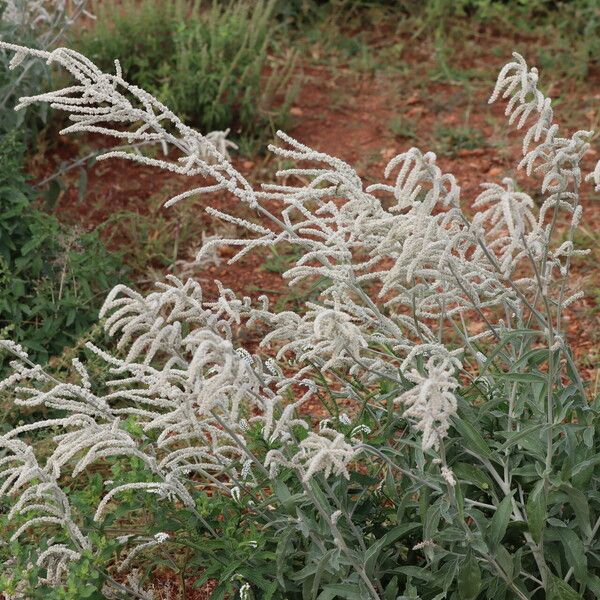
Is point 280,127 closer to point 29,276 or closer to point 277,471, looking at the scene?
point 29,276

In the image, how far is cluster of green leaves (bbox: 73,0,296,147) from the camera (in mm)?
5766

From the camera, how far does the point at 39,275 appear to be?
4375mm

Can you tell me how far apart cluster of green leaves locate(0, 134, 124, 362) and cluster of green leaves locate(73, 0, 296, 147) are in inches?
58.4

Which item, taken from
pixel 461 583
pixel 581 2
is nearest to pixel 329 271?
pixel 461 583

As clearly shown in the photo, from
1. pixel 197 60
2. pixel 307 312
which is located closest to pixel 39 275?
pixel 197 60

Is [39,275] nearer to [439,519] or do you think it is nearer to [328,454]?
[439,519]

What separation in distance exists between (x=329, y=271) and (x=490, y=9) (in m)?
5.19

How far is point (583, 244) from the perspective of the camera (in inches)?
197

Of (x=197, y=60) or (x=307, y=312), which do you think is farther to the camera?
(x=197, y=60)

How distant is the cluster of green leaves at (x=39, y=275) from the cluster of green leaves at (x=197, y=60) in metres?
1.48

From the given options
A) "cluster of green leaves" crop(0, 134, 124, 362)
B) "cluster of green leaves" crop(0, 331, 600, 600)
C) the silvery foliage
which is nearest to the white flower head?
the silvery foliage

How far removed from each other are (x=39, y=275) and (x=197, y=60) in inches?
77.1

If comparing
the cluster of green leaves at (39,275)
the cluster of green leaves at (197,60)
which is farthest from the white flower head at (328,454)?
the cluster of green leaves at (197,60)

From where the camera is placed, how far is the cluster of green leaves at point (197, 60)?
5.77m
